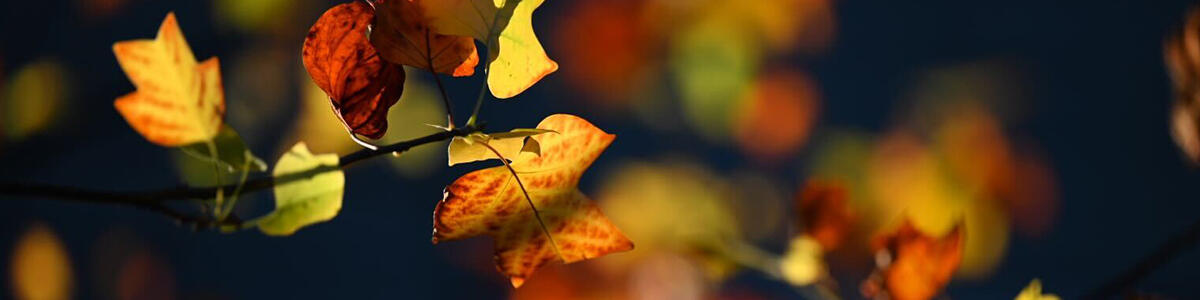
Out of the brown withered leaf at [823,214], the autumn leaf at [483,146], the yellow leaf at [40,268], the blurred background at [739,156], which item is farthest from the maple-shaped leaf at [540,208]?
the yellow leaf at [40,268]

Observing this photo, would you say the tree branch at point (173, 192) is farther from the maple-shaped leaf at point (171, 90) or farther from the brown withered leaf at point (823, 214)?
the brown withered leaf at point (823, 214)

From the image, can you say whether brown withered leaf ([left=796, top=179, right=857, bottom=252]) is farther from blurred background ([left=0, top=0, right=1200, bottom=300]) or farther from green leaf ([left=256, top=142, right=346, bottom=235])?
blurred background ([left=0, top=0, right=1200, bottom=300])

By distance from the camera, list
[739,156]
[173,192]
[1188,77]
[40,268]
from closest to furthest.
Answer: [173,192] → [1188,77] → [40,268] → [739,156]

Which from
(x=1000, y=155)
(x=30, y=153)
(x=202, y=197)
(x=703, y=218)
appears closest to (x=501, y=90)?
(x=202, y=197)

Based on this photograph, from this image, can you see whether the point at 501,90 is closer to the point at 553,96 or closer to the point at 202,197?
the point at 202,197

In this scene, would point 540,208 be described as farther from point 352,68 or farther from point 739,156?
point 739,156

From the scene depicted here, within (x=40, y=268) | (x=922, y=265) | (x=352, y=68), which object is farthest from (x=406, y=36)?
(x=40, y=268)
